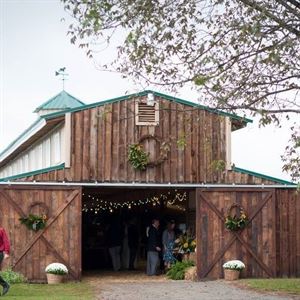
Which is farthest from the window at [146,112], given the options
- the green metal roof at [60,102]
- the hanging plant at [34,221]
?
the green metal roof at [60,102]

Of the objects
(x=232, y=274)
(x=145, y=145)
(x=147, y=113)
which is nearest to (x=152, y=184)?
(x=145, y=145)

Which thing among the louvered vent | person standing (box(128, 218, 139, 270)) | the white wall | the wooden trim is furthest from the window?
person standing (box(128, 218, 139, 270))

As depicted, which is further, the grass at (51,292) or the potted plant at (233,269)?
the potted plant at (233,269)

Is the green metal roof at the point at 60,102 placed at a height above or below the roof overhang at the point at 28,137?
above

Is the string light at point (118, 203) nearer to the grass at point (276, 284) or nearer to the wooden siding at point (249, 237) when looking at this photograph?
the wooden siding at point (249, 237)

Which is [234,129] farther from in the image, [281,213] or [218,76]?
[218,76]

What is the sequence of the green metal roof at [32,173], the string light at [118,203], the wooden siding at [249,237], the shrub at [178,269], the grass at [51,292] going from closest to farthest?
the grass at [51,292], the green metal roof at [32,173], the wooden siding at [249,237], the shrub at [178,269], the string light at [118,203]

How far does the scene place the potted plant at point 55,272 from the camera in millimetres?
20781

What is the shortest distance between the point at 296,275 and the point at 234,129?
468cm

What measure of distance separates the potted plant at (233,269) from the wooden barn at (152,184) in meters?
0.38

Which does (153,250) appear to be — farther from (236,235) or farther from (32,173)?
(32,173)

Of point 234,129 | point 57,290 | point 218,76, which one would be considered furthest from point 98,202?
point 218,76

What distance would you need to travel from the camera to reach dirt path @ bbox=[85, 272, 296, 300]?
57.7 feet

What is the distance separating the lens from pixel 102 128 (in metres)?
21.8
